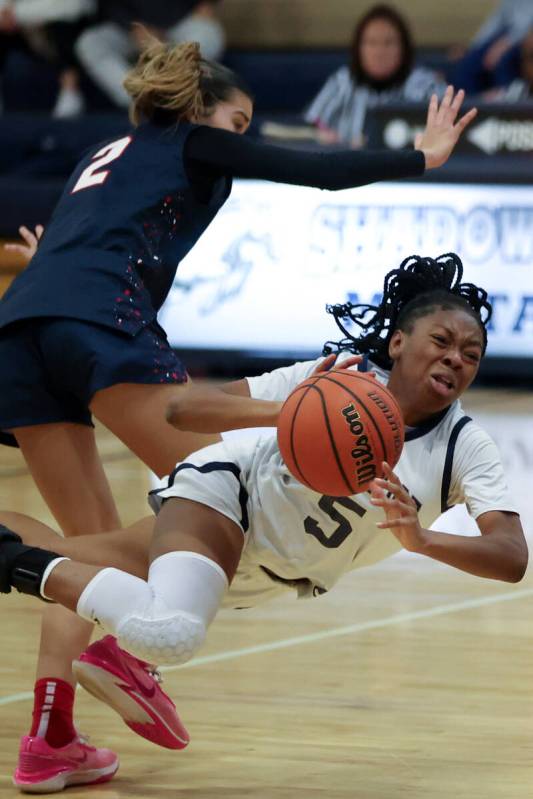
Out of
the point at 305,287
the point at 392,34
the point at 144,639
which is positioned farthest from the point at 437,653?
the point at 392,34

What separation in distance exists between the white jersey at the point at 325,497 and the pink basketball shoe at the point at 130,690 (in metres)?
0.34

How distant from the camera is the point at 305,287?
30.2 ft

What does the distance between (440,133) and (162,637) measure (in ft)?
4.91

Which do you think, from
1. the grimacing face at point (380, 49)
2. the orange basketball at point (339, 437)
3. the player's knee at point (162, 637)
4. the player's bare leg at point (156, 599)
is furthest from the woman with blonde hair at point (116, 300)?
the grimacing face at point (380, 49)

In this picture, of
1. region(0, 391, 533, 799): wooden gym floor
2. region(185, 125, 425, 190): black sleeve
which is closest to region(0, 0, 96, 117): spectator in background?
region(0, 391, 533, 799): wooden gym floor

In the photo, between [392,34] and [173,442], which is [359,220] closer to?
[392,34]

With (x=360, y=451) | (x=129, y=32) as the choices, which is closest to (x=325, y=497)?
(x=360, y=451)

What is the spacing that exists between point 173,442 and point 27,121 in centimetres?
805

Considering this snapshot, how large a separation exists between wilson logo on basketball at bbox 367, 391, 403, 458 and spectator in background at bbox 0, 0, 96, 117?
8.92 meters

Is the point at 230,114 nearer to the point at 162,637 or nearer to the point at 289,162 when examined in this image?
the point at 289,162

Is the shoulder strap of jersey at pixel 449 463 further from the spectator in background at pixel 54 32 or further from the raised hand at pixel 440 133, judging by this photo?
the spectator in background at pixel 54 32

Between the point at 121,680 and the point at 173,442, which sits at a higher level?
the point at 173,442

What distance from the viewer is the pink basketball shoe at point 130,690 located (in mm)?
3336

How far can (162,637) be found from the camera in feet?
10.4
